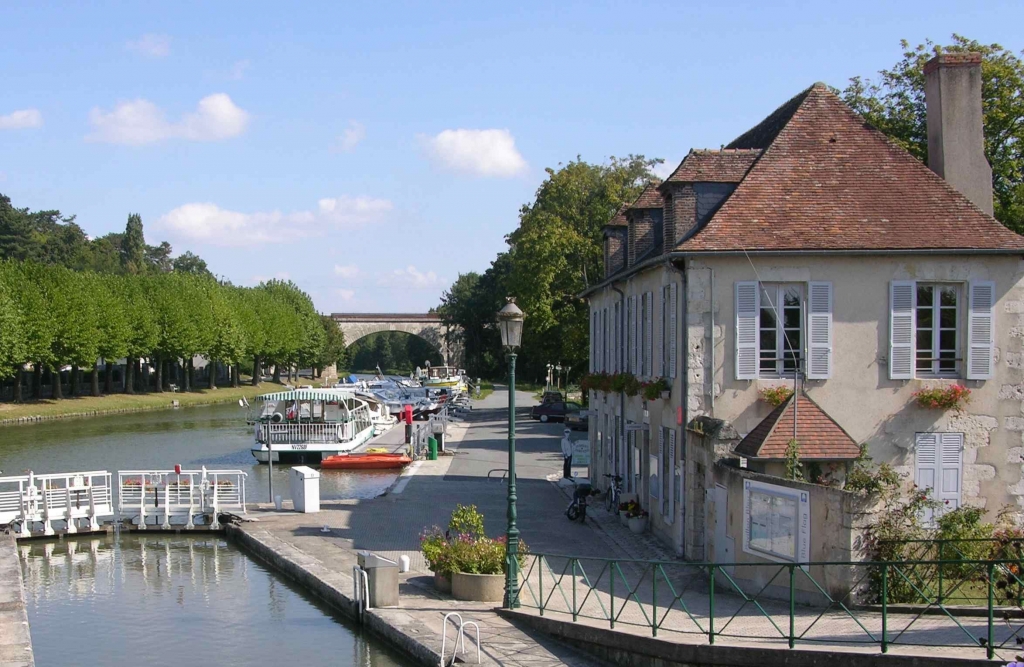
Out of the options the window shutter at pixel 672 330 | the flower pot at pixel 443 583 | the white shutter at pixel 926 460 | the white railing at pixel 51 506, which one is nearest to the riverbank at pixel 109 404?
the white railing at pixel 51 506

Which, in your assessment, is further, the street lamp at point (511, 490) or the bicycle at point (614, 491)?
the bicycle at point (614, 491)

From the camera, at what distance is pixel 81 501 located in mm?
27156

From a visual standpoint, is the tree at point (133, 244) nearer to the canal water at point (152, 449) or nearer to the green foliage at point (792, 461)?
the canal water at point (152, 449)

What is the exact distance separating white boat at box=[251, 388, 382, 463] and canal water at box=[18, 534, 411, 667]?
→ 61.0 ft

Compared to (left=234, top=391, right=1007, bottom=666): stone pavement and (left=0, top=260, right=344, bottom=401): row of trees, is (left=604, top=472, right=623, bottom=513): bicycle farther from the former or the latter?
(left=0, top=260, right=344, bottom=401): row of trees

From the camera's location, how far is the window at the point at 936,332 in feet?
67.2

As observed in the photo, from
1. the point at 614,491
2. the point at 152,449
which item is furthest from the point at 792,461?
the point at 152,449

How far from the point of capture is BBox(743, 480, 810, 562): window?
15.9 meters

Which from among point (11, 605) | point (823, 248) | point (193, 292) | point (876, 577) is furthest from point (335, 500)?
point (193, 292)

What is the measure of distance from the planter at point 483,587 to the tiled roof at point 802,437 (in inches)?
179

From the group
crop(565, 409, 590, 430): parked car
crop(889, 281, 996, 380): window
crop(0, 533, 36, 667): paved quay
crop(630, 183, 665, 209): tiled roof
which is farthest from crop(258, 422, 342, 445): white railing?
crop(889, 281, 996, 380): window

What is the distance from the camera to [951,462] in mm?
20328

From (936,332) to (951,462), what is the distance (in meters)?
2.38

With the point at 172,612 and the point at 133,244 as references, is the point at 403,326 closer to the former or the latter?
the point at 133,244
